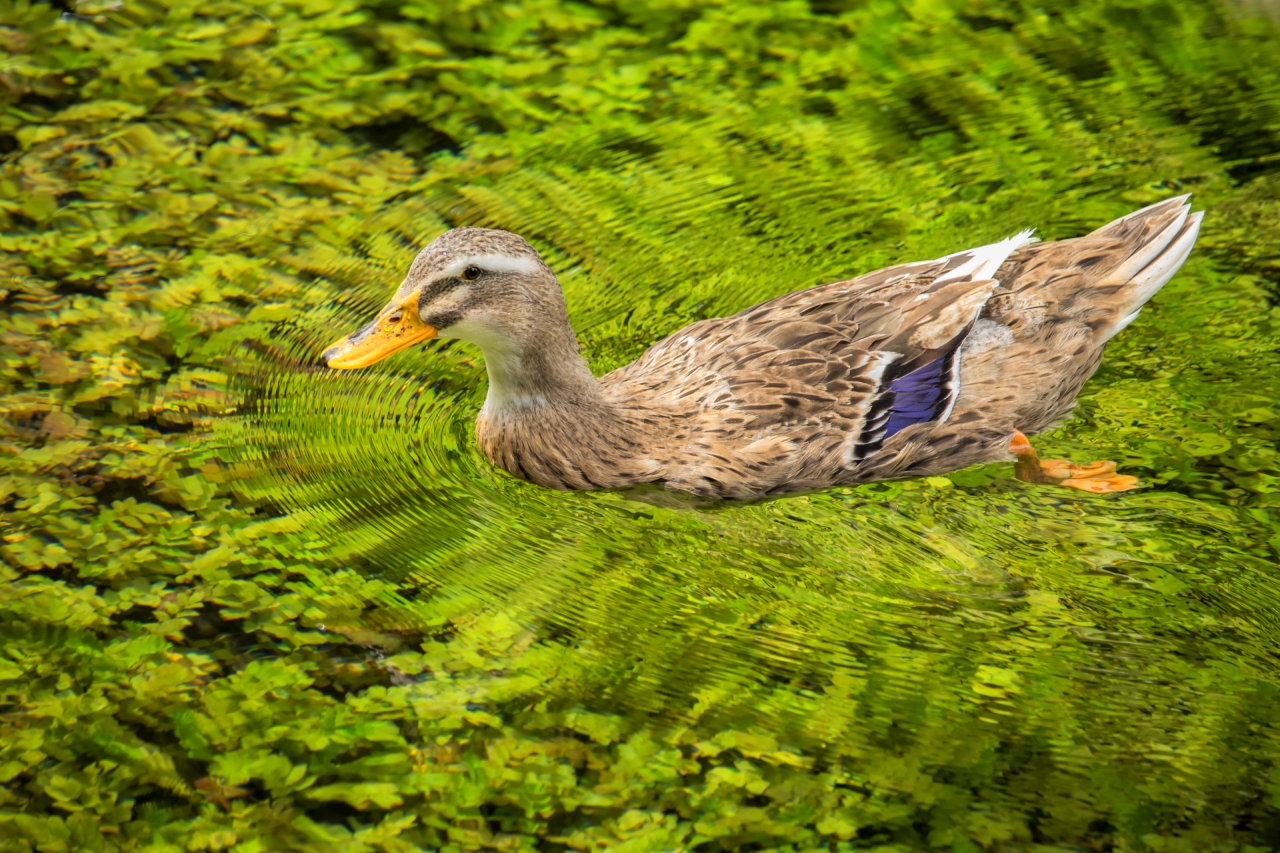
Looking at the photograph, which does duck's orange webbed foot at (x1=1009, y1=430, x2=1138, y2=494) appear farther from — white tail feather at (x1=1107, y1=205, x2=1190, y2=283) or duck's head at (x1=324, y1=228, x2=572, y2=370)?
duck's head at (x1=324, y1=228, x2=572, y2=370)

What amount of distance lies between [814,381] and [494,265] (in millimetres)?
1649

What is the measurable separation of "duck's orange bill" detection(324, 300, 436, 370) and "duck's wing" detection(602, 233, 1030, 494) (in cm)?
105

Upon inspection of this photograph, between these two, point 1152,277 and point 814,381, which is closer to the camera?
point 814,381

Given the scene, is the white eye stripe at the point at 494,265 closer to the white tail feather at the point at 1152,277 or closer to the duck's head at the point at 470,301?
the duck's head at the point at 470,301

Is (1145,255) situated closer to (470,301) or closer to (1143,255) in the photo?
(1143,255)

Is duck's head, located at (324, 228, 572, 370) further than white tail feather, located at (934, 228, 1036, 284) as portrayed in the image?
No

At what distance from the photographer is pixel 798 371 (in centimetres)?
614

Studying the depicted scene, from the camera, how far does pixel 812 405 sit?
6047 millimetres

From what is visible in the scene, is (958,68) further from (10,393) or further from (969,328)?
(10,393)

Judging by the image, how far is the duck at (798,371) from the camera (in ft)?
19.1

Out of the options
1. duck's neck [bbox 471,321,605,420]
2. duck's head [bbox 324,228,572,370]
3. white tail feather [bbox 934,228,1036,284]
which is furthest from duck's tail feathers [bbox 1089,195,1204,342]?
duck's head [bbox 324,228,572,370]

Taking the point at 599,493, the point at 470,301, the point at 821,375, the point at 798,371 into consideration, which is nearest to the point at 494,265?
the point at 470,301

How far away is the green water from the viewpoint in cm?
470

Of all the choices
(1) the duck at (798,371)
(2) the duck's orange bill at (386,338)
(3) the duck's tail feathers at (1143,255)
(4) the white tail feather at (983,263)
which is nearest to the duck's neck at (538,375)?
(1) the duck at (798,371)
